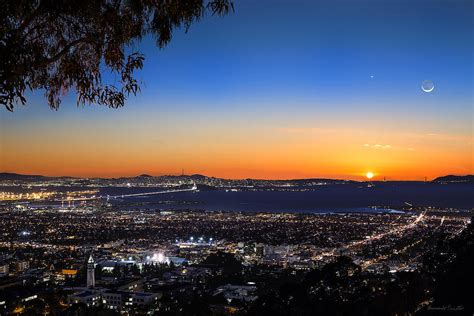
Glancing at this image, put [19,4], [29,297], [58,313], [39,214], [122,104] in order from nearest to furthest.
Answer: [19,4] → [122,104] → [58,313] → [29,297] → [39,214]

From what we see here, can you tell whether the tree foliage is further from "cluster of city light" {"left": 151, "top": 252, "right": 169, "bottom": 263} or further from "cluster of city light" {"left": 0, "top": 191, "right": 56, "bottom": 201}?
"cluster of city light" {"left": 0, "top": 191, "right": 56, "bottom": 201}

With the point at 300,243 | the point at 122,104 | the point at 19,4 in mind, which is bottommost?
the point at 300,243

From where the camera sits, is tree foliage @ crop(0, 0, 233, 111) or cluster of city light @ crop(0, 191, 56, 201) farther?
cluster of city light @ crop(0, 191, 56, 201)

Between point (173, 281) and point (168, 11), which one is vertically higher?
point (168, 11)

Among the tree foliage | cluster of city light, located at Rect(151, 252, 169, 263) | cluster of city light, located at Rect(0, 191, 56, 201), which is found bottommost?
cluster of city light, located at Rect(151, 252, 169, 263)

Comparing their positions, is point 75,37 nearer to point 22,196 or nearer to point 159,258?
point 159,258

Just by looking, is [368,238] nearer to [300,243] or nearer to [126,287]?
[300,243]

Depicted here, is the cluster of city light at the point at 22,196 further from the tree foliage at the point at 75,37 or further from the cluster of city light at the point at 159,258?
the tree foliage at the point at 75,37

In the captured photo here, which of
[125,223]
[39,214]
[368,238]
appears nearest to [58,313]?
[368,238]

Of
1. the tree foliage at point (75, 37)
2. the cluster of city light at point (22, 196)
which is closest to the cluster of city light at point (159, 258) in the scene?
the tree foliage at point (75, 37)

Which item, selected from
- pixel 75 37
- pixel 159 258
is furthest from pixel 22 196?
pixel 75 37

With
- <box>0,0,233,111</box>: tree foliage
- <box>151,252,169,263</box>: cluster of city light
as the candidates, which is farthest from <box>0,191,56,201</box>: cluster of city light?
<box>0,0,233,111</box>: tree foliage
